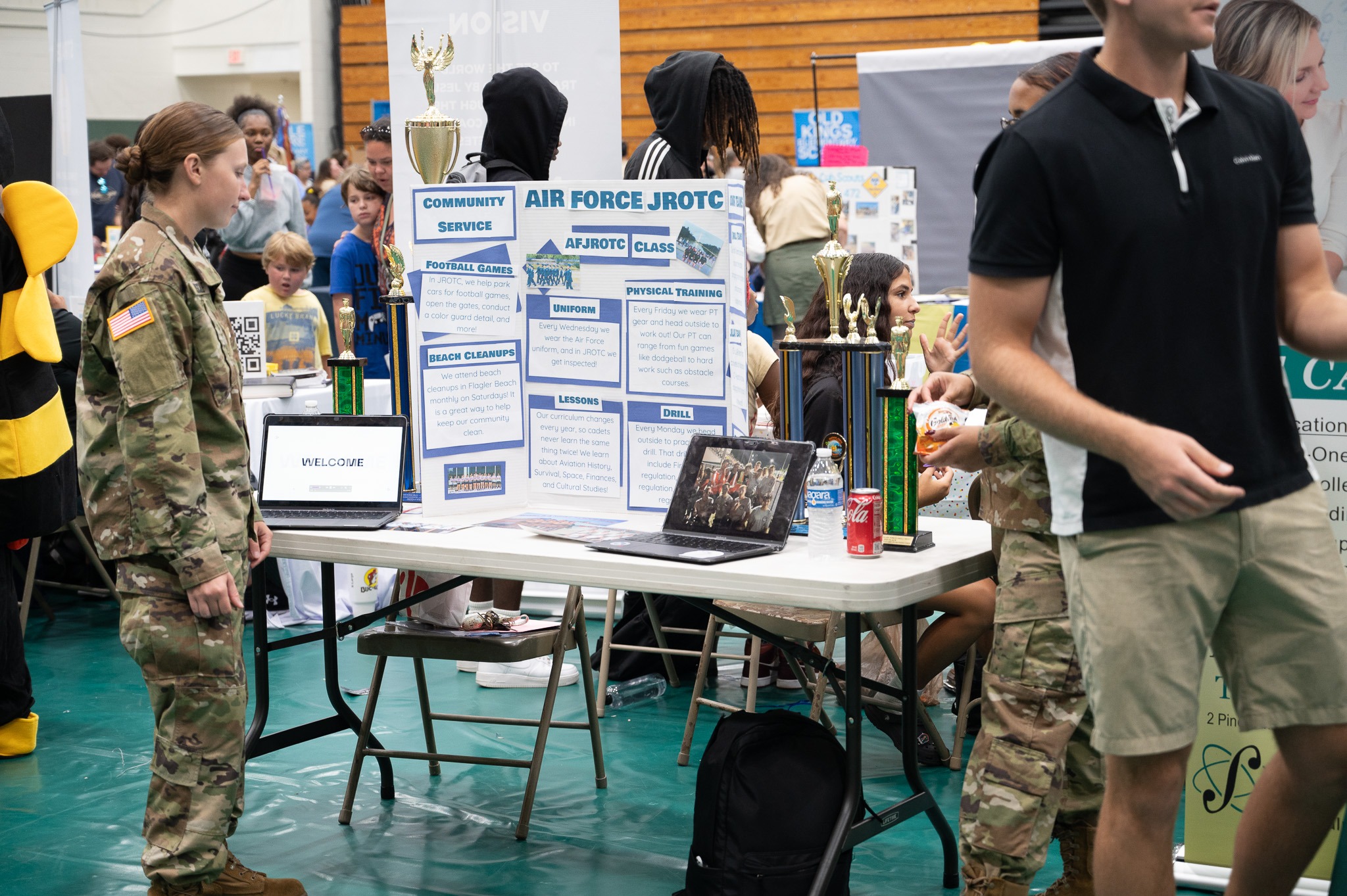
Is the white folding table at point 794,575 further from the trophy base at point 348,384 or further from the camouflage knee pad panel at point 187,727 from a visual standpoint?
the trophy base at point 348,384

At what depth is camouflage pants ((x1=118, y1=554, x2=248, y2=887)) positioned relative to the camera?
2.42 metres

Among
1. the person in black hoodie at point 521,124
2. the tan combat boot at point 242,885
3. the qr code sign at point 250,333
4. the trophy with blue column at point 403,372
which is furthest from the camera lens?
the qr code sign at point 250,333

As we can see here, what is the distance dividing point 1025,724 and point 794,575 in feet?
1.53

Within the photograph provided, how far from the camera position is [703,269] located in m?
2.76

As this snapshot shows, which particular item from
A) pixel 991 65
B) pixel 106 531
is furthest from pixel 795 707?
pixel 991 65

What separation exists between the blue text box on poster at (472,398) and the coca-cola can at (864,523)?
89 cm

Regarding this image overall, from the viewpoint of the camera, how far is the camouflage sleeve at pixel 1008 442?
223cm

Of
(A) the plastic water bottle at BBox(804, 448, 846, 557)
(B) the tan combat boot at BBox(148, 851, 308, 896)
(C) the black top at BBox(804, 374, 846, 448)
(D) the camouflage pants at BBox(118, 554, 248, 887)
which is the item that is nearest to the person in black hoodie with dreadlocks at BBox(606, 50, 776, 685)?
(C) the black top at BBox(804, 374, 846, 448)

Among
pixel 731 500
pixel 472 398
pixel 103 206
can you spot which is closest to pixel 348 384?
pixel 472 398

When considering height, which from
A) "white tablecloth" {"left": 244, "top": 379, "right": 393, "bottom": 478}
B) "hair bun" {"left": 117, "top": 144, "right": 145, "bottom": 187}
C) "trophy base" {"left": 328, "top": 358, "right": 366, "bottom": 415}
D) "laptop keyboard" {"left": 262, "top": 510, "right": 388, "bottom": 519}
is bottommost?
"laptop keyboard" {"left": 262, "top": 510, "right": 388, "bottom": 519}

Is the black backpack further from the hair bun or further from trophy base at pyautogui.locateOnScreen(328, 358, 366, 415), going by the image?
the hair bun

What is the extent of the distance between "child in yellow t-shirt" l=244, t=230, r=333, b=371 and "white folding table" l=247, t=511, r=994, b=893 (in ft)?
7.44

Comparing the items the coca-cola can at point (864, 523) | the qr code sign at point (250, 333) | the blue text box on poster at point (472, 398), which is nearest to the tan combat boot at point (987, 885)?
the coca-cola can at point (864, 523)

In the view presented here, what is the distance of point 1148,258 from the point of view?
1.57 m
